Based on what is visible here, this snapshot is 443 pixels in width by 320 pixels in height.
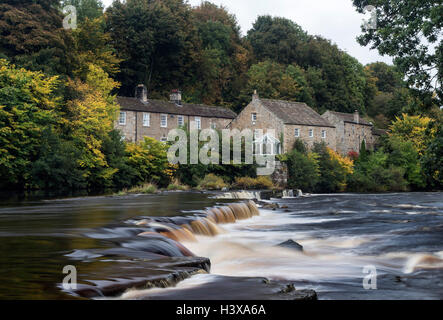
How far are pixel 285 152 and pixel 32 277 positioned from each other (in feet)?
141

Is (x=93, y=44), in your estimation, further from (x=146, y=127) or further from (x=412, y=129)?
(x=412, y=129)

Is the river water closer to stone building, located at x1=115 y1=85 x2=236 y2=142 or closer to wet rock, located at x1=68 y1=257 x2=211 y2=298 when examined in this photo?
wet rock, located at x1=68 y1=257 x2=211 y2=298

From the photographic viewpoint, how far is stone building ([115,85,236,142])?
4897 cm

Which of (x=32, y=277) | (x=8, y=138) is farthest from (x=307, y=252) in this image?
(x=8, y=138)

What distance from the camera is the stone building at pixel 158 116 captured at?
49.0 metres

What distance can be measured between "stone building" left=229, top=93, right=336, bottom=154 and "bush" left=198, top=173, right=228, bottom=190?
1017 centimetres

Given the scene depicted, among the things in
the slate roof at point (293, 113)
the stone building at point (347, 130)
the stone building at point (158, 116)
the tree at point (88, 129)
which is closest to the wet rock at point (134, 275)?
the tree at point (88, 129)

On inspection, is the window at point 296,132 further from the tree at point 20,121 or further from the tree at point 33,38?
the tree at point 20,121

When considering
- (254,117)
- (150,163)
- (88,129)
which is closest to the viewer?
(88,129)

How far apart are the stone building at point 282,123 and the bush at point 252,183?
7.21 metres

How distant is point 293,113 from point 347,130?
11.0m

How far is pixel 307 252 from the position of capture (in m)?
11.8

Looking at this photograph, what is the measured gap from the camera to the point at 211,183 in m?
37.1

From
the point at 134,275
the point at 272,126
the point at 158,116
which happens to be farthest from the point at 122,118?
the point at 134,275
